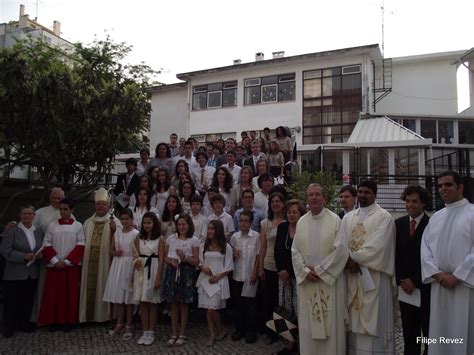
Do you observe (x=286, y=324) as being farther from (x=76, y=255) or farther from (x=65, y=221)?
(x=65, y=221)

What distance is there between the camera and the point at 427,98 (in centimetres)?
2188

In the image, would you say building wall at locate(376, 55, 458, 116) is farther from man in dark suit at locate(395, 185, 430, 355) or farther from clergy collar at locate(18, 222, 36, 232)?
clergy collar at locate(18, 222, 36, 232)

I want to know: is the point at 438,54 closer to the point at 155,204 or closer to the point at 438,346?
the point at 155,204

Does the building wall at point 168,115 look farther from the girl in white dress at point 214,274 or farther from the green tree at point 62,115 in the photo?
the girl in white dress at point 214,274

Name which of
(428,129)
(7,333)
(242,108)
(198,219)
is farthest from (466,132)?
(7,333)

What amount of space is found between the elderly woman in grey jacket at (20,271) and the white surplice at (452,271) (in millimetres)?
5295

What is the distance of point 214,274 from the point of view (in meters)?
5.82

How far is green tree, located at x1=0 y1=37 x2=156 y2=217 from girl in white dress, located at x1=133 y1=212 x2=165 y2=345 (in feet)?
7.86

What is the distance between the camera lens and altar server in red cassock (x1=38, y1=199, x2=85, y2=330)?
628 centimetres

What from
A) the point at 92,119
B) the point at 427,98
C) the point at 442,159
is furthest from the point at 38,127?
the point at 427,98

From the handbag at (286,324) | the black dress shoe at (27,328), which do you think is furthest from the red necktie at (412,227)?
the black dress shoe at (27,328)

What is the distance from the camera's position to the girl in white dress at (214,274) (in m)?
5.74

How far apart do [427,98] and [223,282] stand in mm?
19677

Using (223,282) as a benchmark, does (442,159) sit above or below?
above
